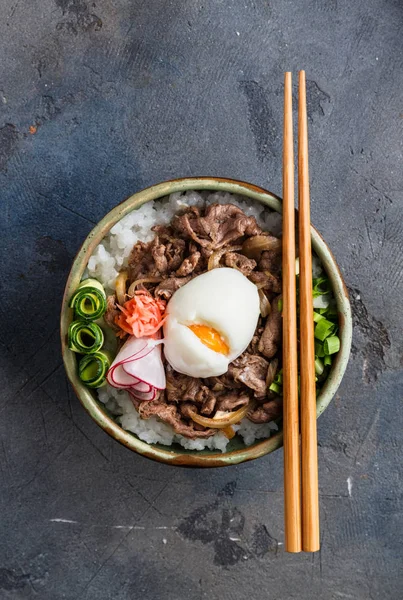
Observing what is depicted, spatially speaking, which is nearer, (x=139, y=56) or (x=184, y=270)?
(x=184, y=270)

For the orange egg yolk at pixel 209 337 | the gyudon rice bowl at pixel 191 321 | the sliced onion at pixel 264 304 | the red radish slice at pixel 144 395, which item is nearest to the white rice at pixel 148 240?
the gyudon rice bowl at pixel 191 321

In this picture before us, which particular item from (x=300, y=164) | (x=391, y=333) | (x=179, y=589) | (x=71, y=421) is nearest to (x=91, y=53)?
(x=300, y=164)

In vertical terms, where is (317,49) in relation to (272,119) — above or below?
above

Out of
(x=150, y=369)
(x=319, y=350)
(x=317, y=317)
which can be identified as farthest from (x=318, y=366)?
(x=150, y=369)

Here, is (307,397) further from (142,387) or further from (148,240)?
(148,240)

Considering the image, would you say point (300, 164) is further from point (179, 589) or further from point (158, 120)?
point (179, 589)

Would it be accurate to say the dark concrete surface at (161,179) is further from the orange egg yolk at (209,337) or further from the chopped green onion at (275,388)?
the orange egg yolk at (209,337)

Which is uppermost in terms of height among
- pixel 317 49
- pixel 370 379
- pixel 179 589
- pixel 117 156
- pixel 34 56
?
pixel 317 49
